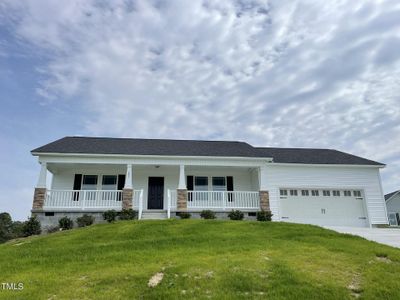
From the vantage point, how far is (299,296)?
5406mm

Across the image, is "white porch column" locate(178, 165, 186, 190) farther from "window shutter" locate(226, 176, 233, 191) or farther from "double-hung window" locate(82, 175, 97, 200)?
Answer: "double-hung window" locate(82, 175, 97, 200)

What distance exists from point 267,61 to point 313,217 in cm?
887

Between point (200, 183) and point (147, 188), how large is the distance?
2.97 m

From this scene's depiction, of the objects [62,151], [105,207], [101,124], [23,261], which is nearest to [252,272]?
[23,261]

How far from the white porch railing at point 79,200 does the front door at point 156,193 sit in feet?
5.99

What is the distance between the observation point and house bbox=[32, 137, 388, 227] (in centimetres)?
1630

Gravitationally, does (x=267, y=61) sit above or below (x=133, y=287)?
above

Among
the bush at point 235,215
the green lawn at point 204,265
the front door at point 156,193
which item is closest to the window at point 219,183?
the bush at point 235,215

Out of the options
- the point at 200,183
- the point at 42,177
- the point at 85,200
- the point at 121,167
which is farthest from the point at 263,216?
the point at 42,177

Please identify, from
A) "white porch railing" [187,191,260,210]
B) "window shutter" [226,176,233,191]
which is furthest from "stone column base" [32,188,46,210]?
"window shutter" [226,176,233,191]

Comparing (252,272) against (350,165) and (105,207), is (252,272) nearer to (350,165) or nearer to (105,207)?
(105,207)

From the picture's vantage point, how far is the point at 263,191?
16844 millimetres

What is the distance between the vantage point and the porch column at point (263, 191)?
16.7 meters

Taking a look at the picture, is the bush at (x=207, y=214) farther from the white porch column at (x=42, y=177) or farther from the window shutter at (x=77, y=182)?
the white porch column at (x=42, y=177)
